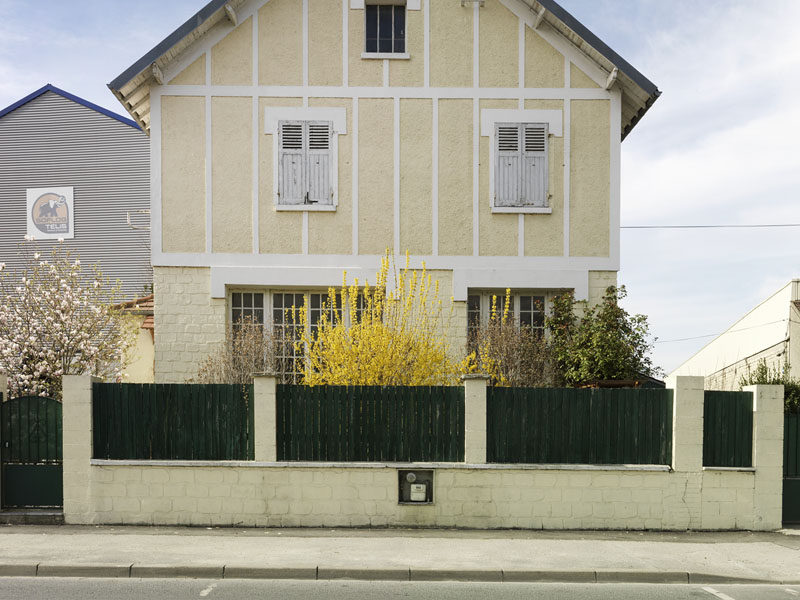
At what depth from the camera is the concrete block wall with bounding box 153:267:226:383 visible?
568 inches

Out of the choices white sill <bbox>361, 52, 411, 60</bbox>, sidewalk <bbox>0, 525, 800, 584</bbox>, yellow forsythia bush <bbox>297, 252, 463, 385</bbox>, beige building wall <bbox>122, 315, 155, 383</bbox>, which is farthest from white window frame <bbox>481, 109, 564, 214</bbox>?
beige building wall <bbox>122, 315, 155, 383</bbox>

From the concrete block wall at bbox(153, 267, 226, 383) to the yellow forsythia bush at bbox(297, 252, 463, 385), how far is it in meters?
1.69

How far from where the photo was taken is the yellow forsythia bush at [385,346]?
1198 centimetres

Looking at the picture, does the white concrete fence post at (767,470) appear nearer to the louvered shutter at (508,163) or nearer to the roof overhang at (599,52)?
the louvered shutter at (508,163)

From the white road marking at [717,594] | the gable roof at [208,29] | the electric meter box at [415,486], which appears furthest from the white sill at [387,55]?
the white road marking at [717,594]

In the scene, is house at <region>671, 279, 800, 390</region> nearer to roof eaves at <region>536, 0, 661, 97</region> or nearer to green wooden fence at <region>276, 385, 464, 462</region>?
roof eaves at <region>536, 0, 661, 97</region>

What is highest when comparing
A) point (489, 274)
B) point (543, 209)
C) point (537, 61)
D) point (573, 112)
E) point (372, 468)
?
point (537, 61)

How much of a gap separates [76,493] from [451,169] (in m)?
8.48

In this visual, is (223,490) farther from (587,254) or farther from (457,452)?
(587,254)

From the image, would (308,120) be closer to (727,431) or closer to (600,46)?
(600,46)

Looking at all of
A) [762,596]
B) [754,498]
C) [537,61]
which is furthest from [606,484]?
[537,61]

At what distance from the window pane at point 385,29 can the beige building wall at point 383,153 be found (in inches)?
14.5

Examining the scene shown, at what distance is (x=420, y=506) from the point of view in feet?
34.9

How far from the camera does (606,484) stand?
35.2ft
